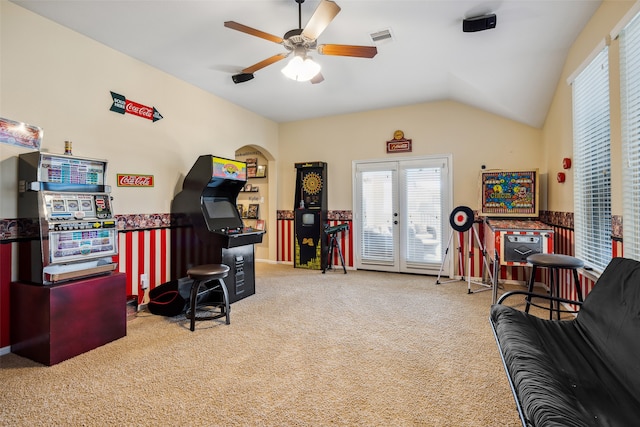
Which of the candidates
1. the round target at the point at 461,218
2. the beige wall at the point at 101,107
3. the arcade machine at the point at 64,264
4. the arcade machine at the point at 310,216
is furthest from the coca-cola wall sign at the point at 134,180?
the round target at the point at 461,218

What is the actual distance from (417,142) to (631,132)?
121 inches

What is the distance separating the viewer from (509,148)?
4566mm

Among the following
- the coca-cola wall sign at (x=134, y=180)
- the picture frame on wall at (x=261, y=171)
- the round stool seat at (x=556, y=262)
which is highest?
the picture frame on wall at (x=261, y=171)

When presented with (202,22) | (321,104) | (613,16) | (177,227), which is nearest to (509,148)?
(613,16)

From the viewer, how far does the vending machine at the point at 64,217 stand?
7.77 ft

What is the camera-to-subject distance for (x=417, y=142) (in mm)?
5125

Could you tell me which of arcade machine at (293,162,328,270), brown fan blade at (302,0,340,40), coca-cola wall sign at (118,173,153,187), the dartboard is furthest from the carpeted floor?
the dartboard

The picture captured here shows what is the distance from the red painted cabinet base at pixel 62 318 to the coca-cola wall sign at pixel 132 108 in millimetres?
1869

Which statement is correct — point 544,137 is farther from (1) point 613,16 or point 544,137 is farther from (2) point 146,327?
(2) point 146,327

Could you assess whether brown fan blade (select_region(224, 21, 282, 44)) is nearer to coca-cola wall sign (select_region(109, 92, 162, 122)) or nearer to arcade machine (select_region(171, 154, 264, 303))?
arcade machine (select_region(171, 154, 264, 303))

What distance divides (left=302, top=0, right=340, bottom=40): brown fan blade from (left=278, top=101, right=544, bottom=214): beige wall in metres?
3.14

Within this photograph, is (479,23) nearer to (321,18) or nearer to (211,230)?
(321,18)

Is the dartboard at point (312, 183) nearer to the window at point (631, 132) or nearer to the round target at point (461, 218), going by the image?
the round target at point (461, 218)

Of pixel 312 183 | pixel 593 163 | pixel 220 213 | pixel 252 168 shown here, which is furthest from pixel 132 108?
pixel 593 163
